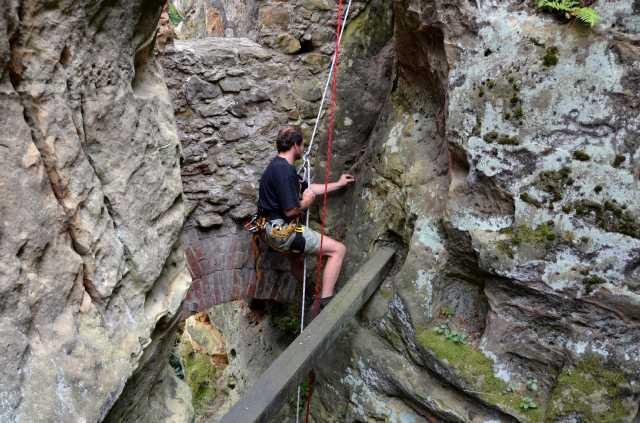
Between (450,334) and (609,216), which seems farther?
(450,334)

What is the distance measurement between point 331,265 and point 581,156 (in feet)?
6.26

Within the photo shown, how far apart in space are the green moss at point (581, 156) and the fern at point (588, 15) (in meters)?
0.59

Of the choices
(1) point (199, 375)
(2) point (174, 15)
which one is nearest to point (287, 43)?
(2) point (174, 15)

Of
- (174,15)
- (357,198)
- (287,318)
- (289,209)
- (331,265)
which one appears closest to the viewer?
(289,209)

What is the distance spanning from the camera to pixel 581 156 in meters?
2.34

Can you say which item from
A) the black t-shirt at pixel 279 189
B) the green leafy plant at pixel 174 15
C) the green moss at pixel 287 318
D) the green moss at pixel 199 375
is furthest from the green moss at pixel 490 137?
the green leafy plant at pixel 174 15

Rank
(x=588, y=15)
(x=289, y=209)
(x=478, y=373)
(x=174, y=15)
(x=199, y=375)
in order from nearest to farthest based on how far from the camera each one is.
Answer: (x=588, y=15)
(x=478, y=373)
(x=289, y=209)
(x=199, y=375)
(x=174, y=15)

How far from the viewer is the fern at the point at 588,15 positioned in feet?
7.08

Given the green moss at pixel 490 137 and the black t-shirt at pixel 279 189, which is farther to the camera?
the black t-shirt at pixel 279 189

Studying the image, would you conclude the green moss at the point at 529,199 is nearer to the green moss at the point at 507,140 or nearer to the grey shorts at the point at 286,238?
the green moss at the point at 507,140

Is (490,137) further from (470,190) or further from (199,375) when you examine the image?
(199,375)

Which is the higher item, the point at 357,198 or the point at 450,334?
the point at 357,198

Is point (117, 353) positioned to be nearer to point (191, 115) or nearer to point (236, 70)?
point (191, 115)

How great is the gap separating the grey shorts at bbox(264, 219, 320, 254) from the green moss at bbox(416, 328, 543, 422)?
1.14 meters
